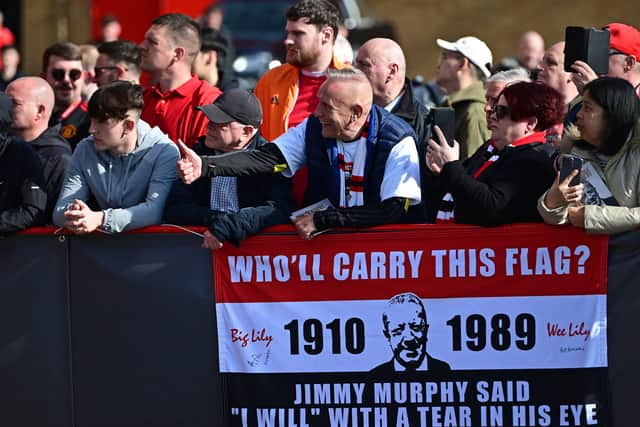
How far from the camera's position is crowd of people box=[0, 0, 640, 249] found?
244 inches

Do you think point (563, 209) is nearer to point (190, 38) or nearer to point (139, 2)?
point (190, 38)

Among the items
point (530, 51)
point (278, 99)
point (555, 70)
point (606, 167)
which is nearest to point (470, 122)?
point (555, 70)

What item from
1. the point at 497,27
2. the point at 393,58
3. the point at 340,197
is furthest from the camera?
the point at 497,27

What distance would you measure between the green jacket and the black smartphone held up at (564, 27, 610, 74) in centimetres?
154

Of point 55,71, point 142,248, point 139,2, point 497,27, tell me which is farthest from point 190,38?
point 497,27

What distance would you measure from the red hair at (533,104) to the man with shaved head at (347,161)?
0.54 m

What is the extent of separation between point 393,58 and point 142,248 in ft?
6.62

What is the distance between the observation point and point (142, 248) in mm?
6625

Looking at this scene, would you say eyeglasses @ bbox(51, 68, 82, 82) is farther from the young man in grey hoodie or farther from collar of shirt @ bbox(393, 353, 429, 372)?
collar of shirt @ bbox(393, 353, 429, 372)

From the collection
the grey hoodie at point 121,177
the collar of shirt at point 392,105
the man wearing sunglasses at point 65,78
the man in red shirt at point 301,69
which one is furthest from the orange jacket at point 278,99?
the man wearing sunglasses at point 65,78

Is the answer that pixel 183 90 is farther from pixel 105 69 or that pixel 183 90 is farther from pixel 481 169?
pixel 481 169

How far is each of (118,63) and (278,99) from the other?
1495 millimetres

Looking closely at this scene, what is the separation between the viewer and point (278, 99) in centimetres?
800

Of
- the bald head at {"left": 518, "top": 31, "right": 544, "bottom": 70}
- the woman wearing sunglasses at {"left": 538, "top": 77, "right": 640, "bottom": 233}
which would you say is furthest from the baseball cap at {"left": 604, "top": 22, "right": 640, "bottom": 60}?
the bald head at {"left": 518, "top": 31, "right": 544, "bottom": 70}
